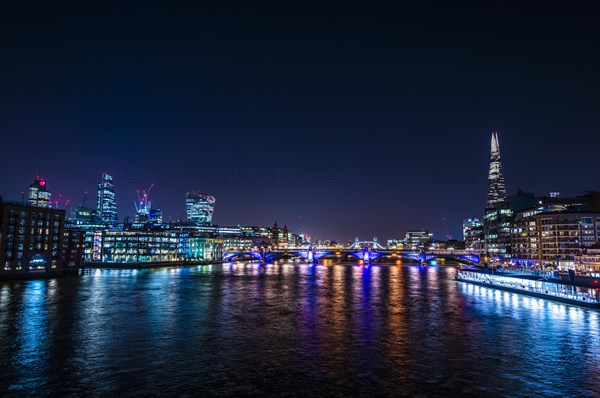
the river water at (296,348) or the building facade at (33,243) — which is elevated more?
the building facade at (33,243)

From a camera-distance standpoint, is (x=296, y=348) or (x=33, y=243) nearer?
(x=296, y=348)

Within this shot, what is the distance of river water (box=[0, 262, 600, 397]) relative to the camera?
87.6 ft

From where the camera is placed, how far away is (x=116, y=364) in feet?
103

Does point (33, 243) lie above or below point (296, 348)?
above

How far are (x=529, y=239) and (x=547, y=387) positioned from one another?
155m

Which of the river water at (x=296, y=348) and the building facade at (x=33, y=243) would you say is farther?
the building facade at (x=33, y=243)

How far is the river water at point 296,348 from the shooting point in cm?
2670

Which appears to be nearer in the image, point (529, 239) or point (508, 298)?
point (508, 298)

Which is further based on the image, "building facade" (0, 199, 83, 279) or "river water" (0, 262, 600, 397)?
"building facade" (0, 199, 83, 279)

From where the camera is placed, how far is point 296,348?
1426 inches

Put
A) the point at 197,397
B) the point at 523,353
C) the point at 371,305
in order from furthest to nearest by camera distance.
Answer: the point at 371,305, the point at 523,353, the point at 197,397

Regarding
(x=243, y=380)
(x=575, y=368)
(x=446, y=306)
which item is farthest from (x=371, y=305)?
(x=243, y=380)

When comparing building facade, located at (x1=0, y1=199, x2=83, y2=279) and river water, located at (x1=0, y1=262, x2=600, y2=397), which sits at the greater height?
building facade, located at (x1=0, y1=199, x2=83, y2=279)

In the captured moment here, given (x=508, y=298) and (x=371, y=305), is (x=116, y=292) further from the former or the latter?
(x=508, y=298)
